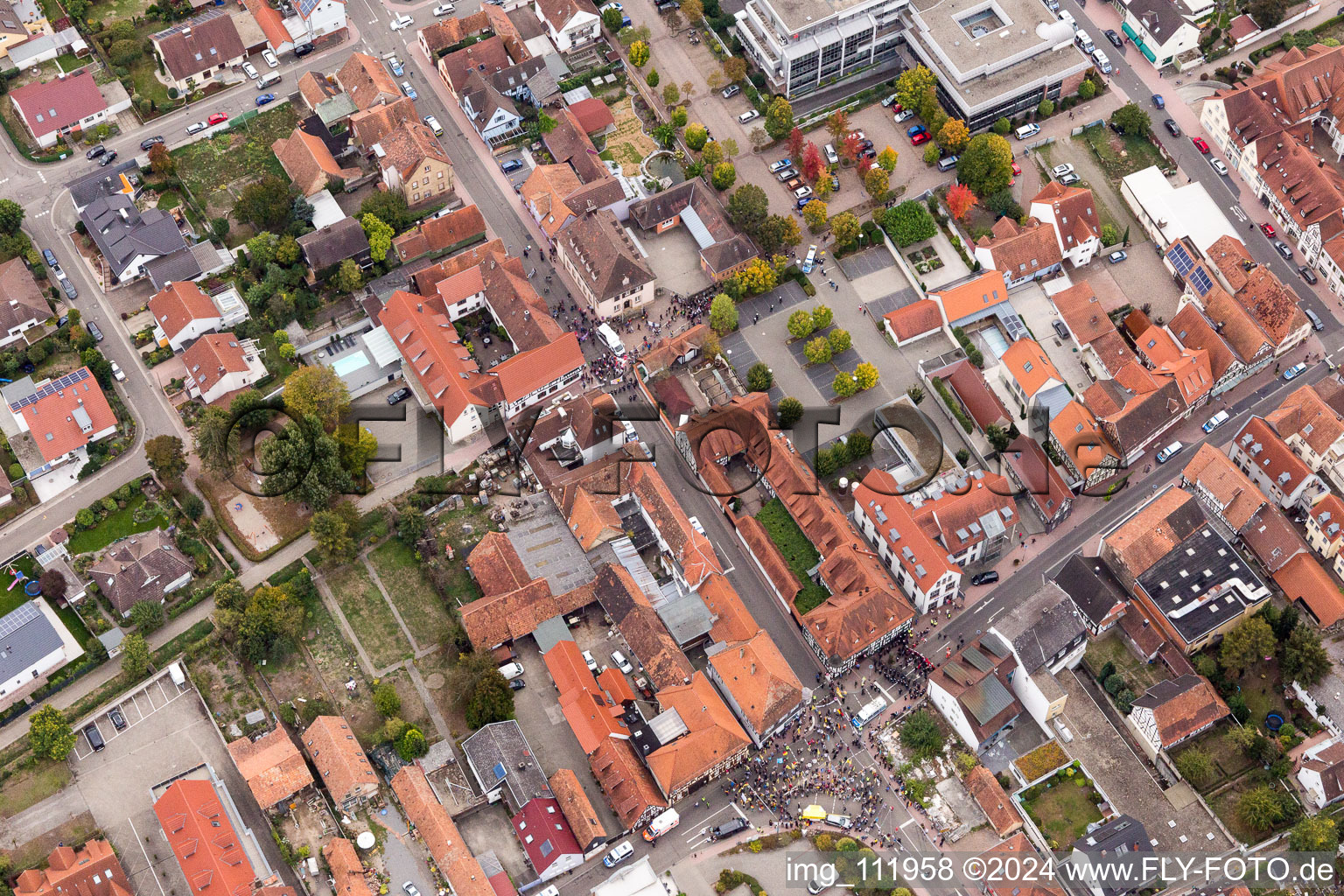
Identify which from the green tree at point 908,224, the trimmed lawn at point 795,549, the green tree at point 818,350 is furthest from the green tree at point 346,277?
the green tree at point 908,224

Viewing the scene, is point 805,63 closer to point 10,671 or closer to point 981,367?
point 981,367

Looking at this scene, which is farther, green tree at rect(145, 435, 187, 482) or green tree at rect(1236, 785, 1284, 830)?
green tree at rect(145, 435, 187, 482)

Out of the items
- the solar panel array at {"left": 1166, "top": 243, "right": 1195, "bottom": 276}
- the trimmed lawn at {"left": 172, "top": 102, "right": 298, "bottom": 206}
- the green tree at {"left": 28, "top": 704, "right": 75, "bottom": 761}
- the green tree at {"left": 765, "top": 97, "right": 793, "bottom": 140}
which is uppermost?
the trimmed lawn at {"left": 172, "top": 102, "right": 298, "bottom": 206}

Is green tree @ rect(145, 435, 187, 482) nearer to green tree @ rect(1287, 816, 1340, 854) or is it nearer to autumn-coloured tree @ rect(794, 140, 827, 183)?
autumn-coloured tree @ rect(794, 140, 827, 183)

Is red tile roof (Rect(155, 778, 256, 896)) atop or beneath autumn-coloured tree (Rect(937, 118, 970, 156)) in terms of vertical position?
beneath

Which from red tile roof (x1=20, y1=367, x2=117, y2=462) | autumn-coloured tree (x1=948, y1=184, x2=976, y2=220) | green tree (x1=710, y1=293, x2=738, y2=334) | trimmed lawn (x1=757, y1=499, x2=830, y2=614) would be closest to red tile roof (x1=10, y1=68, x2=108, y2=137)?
red tile roof (x1=20, y1=367, x2=117, y2=462)

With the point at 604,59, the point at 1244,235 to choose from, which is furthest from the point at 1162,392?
the point at 604,59

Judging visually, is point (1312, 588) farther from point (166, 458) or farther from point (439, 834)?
point (166, 458)
